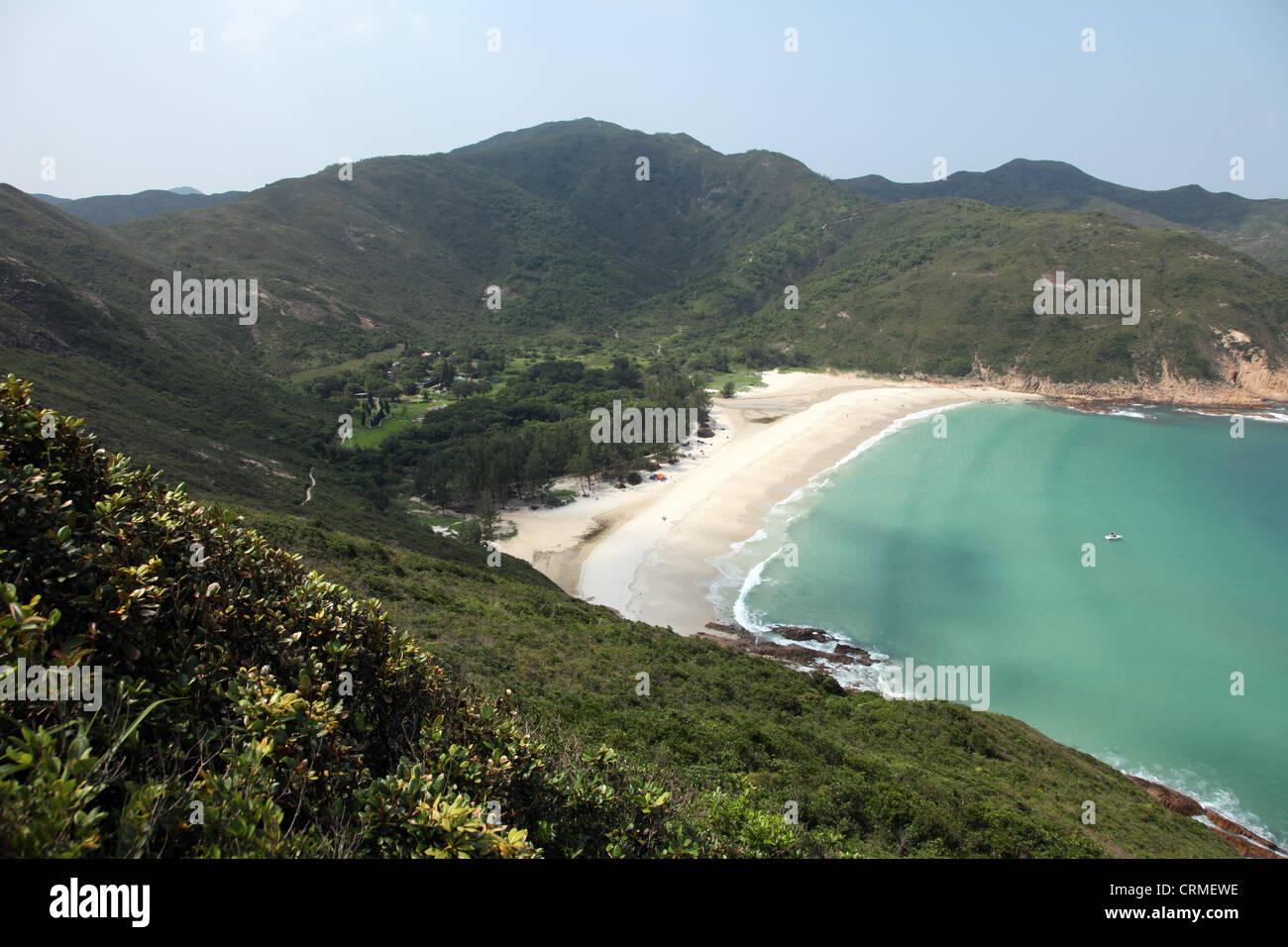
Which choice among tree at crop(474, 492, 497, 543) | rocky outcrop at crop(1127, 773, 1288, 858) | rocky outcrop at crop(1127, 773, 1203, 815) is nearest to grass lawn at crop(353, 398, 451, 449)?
tree at crop(474, 492, 497, 543)

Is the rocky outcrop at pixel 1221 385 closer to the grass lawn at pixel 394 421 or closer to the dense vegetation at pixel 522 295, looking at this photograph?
the dense vegetation at pixel 522 295

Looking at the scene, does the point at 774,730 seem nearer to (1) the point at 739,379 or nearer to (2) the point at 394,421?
(2) the point at 394,421

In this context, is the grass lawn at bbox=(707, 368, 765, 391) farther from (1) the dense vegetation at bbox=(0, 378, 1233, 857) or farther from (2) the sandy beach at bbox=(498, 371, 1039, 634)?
(1) the dense vegetation at bbox=(0, 378, 1233, 857)

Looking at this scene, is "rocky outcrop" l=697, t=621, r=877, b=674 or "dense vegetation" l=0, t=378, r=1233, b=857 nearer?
"dense vegetation" l=0, t=378, r=1233, b=857

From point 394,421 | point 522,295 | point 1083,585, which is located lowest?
point 1083,585

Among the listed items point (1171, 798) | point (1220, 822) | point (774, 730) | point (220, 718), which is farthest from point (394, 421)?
point (1220, 822)
